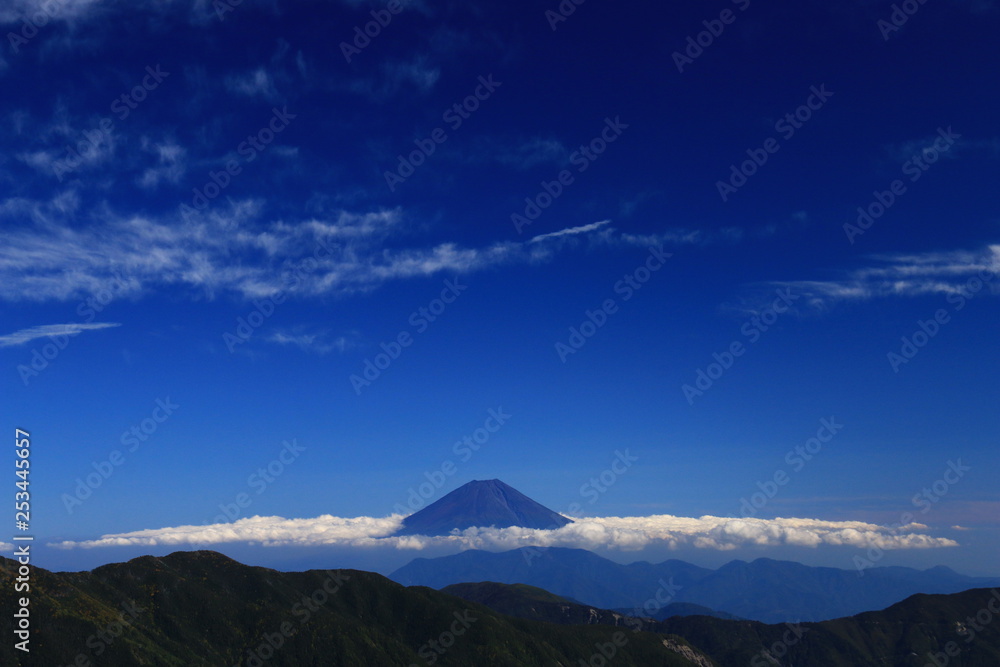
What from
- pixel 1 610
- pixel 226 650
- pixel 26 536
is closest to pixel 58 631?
pixel 1 610

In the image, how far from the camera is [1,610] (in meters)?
161

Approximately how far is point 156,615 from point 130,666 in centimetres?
3531

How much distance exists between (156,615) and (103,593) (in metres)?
15.8

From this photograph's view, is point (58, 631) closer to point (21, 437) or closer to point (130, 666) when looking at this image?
point (130, 666)

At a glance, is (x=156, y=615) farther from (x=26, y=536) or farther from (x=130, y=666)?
(x=26, y=536)

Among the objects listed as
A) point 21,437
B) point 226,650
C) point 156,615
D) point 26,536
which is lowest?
point 226,650

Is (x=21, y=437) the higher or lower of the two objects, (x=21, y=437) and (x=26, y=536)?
the higher

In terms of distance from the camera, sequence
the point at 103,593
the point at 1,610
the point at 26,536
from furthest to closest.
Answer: the point at 103,593 → the point at 1,610 → the point at 26,536

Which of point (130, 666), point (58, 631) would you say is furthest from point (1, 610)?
point (130, 666)

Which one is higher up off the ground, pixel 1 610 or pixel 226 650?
pixel 1 610

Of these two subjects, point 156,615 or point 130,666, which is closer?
point 130,666

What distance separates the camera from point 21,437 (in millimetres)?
98250

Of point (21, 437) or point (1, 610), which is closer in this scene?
point (21, 437)

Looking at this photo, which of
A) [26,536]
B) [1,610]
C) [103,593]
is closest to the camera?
[26,536]
